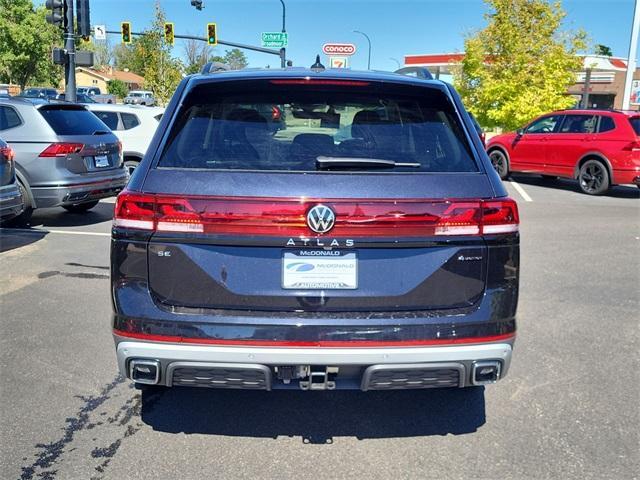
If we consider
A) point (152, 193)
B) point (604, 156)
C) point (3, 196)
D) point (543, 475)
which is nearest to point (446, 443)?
point (543, 475)

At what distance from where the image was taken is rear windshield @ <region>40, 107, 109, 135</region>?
8.20m

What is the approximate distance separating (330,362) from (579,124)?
1233cm

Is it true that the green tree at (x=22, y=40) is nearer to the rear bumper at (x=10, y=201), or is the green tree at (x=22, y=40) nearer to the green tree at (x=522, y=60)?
the green tree at (x=522, y=60)

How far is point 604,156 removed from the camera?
12.3 metres

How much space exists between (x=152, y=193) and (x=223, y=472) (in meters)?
1.35

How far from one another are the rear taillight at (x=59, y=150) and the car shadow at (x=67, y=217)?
1.14m

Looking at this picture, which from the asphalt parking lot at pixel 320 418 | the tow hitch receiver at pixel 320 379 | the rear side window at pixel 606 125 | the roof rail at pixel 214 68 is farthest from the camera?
the rear side window at pixel 606 125

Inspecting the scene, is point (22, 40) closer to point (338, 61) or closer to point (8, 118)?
point (338, 61)

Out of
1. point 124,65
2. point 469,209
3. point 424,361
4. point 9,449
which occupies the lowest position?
point 9,449

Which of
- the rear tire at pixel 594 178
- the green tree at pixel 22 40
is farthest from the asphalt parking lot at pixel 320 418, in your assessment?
the green tree at pixel 22 40

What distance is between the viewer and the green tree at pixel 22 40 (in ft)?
172

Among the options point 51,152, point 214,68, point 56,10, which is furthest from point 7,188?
point 56,10

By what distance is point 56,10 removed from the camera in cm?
1466

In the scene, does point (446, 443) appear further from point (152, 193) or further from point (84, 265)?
point (84, 265)
